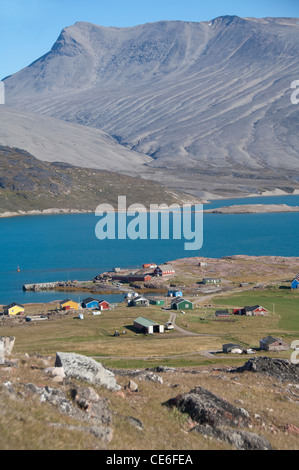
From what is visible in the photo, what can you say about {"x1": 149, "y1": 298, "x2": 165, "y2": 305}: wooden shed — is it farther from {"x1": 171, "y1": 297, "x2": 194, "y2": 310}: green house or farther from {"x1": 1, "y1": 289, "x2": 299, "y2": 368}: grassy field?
{"x1": 171, "y1": 297, "x2": 194, "y2": 310}: green house

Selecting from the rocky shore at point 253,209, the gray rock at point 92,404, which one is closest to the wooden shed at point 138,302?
the gray rock at point 92,404

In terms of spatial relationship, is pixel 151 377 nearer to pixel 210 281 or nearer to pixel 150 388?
pixel 150 388

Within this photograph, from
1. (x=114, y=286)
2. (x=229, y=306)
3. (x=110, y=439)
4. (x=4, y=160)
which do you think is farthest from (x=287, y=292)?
(x=4, y=160)

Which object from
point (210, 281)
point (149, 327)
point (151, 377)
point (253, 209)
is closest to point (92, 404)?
point (151, 377)

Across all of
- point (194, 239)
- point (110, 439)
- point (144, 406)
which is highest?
point (110, 439)

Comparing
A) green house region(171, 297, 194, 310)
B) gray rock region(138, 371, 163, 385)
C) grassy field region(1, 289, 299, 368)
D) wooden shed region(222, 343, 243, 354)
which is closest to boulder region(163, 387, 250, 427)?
gray rock region(138, 371, 163, 385)

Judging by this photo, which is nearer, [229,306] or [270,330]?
[270,330]

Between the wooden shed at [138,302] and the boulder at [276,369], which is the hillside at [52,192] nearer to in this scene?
the wooden shed at [138,302]

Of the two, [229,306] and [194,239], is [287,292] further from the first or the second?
[194,239]
